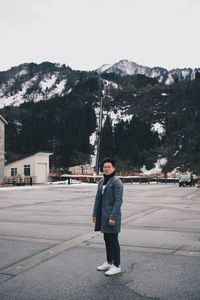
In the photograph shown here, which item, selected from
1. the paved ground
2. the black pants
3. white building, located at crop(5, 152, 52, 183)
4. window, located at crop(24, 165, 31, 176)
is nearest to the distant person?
the black pants

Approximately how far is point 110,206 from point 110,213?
106 millimetres

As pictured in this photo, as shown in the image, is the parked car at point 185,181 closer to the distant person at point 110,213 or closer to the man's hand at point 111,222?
the distant person at point 110,213

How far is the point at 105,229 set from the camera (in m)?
5.99

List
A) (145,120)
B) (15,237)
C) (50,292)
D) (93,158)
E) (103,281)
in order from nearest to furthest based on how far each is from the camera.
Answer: (50,292) < (103,281) < (15,237) < (93,158) < (145,120)

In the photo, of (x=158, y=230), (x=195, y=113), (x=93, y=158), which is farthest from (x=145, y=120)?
(x=158, y=230)

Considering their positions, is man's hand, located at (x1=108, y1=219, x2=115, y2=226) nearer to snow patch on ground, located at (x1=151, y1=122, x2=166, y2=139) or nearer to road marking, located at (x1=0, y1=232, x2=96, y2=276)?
road marking, located at (x1=0, y1=232, x2=96, y2=276)

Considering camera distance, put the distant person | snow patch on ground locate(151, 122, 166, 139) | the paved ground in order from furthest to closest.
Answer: snow patch on ground locate(151, 122, 166, 139)
the distant person
the paved ground

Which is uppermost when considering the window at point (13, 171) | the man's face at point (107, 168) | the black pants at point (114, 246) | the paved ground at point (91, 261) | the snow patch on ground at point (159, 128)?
the snow patch on ground at point (159, 128)

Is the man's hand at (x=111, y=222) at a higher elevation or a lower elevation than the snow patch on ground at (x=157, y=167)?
lower

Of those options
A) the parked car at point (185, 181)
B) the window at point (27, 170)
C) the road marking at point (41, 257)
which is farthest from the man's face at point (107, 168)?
the window at point (27, 170)

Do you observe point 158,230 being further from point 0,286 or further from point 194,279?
point 0,286

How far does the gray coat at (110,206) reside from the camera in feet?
19.5

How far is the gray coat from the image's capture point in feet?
19.5

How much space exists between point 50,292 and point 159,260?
238 cm
